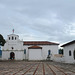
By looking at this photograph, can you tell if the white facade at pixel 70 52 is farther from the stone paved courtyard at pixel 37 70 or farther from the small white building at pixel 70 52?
the stone paved courtyard at pixel 37 70

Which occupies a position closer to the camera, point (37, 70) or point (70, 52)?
point (37, 70)

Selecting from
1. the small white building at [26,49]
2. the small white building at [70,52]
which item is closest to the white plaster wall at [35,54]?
the small white building at [26,49]

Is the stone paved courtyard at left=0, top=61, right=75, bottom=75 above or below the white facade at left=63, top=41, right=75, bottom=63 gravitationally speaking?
below

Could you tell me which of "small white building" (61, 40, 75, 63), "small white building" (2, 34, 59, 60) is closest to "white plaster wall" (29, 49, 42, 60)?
"small white building" (2, 34, 59, 60)

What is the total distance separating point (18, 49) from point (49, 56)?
396 inches

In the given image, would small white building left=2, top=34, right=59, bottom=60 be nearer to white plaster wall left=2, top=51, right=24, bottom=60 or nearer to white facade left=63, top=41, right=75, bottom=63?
white plaster wall left=2, top=51, right=24, bottom=60

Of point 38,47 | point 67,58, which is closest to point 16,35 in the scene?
point 38,47

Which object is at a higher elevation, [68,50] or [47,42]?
[47,42]

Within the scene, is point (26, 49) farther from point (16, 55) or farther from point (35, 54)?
point (35, 54)

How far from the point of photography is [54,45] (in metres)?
39.9

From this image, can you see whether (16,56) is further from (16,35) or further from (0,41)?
(0,41)

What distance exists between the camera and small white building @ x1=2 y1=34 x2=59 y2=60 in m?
37.4

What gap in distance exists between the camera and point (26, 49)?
39.6 meters

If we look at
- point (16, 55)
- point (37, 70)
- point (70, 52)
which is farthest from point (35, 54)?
point (37, 70)
